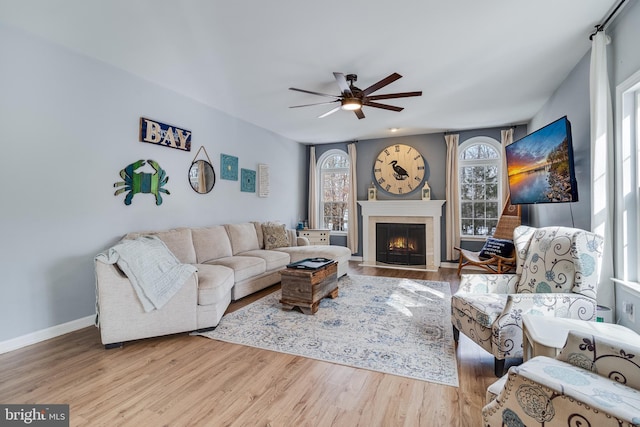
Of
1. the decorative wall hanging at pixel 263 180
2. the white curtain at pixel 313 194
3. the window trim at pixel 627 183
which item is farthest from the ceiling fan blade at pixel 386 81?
the white curtain at pixel 313 194

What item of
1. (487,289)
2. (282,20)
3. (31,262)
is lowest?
(487,289)

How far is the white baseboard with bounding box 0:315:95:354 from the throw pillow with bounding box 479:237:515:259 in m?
5.19

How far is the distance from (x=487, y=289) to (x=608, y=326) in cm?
108

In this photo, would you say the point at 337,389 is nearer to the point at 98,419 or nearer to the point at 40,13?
the point at 98,419

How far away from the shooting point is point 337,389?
6.48 feet

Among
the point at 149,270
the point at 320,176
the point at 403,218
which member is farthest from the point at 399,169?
the point at 149,270

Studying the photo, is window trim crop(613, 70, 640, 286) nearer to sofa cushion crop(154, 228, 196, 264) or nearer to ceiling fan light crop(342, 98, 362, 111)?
ceiling fan light crop(342, 98, 362, 111)

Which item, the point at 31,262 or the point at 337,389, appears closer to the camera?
the point at 337,389

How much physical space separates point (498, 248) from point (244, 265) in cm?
374

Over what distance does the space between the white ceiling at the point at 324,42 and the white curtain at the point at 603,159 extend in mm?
321

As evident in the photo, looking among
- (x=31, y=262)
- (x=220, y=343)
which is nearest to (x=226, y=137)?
(x=31, y=262)

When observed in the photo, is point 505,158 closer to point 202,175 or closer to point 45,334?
point 202,175

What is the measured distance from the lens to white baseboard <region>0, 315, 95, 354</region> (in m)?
2.49

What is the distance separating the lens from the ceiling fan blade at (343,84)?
Result: 285 centimetres
